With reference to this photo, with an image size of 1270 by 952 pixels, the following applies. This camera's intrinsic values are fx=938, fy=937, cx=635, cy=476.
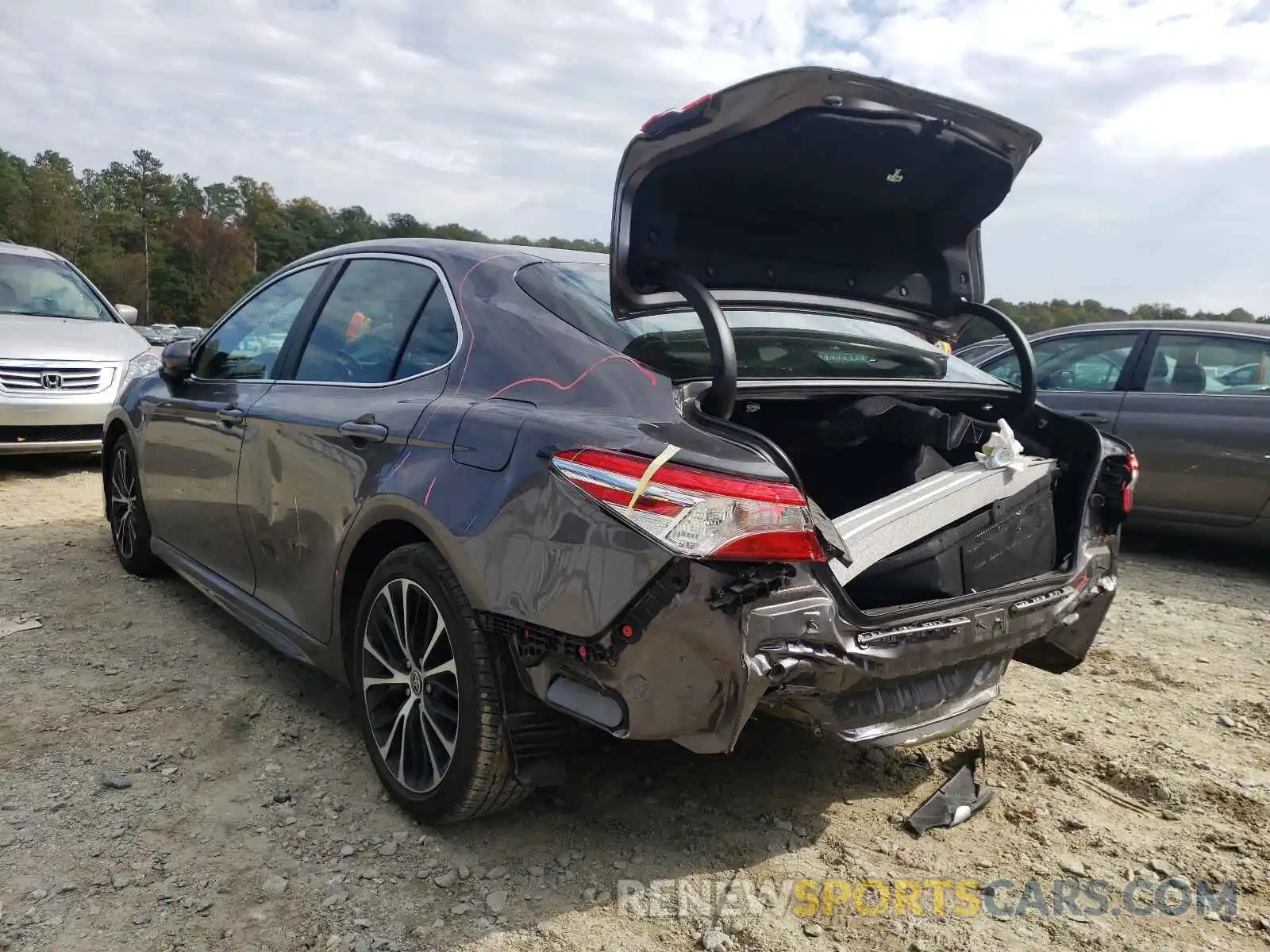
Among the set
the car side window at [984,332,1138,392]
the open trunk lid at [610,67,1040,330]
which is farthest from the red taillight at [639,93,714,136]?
the car side window at [984,332,1138,392]

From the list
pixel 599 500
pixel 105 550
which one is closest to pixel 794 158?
pixel 599 500

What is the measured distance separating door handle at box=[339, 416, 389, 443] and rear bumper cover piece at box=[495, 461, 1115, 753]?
0.76 m

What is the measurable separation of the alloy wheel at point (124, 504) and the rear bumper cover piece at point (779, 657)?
129 inches

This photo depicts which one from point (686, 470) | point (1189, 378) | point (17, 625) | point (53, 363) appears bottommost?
point (17, 625)

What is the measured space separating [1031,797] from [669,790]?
1.10 metres

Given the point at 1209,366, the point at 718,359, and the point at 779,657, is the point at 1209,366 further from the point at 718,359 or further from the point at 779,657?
the point at 779,657

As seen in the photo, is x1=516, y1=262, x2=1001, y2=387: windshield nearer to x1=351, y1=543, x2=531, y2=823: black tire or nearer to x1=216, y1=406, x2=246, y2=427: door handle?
x1=351, y1=543, x2=531, y2=823: black tire

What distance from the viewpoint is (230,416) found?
3539 millimetres

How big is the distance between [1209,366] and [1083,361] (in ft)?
2.47

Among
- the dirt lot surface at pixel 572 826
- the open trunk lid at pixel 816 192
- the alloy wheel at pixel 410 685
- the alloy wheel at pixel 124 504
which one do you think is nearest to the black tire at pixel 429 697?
the alloy wheel at pixel 410 685

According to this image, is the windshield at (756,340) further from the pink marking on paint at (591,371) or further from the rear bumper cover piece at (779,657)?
the rear bumper cover piece at (779,657)

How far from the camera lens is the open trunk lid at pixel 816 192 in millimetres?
2381

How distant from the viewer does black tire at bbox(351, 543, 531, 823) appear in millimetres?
2314
